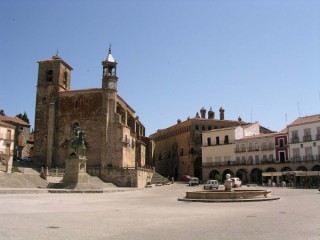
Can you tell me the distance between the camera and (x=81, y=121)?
1930 inches

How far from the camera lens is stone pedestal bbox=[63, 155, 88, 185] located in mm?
33156

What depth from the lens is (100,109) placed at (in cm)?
4822

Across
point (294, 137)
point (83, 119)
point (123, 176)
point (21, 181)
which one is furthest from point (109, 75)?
point (294, 137)

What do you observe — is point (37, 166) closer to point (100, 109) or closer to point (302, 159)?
point (100, 109)

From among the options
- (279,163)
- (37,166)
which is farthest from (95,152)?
(279,163)

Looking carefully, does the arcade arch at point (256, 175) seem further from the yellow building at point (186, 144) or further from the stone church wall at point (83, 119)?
the stone church wall at point (83, 119)

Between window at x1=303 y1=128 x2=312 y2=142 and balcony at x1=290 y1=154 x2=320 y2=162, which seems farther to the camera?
window at x1=303 y1=128 x2=312 y2=142

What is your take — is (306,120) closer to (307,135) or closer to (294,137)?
(307,135)

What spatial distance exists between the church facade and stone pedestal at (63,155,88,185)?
441 inches

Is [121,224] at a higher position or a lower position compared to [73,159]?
lower

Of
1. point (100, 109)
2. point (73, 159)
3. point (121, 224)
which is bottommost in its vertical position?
point (121, 224)

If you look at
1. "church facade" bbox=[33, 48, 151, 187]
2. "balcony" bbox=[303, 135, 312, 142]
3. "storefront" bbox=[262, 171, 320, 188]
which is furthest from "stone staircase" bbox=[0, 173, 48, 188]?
"balcony" bbox=[303, 135, 312, 142]

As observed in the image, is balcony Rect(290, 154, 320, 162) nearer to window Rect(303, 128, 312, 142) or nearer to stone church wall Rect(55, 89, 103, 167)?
window Rect(303, 128, 312, 142)

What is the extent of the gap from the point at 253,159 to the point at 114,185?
76.7 feet
